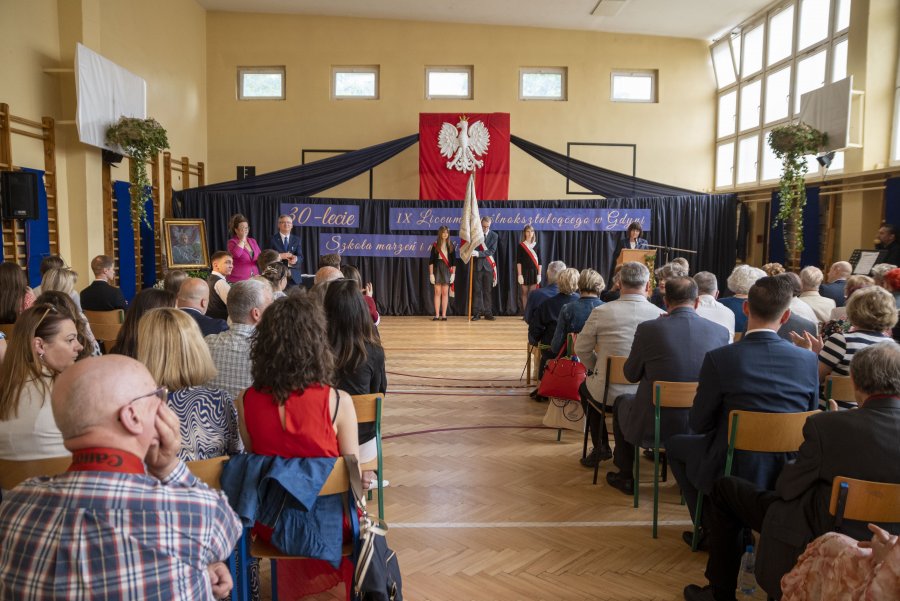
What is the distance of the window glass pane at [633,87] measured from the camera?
12.9 meters

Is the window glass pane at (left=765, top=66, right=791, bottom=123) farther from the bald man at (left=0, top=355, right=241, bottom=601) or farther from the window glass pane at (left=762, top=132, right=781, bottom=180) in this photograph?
the bald man at (left=0, top=355, right=241, bottom=601)

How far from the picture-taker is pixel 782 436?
265 centimetres

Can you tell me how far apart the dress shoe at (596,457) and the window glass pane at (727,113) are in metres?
10.2

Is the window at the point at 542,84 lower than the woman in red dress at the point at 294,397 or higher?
higher

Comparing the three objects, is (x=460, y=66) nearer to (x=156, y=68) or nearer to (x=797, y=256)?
(x=156, y=68)

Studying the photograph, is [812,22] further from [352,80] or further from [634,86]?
[352,80]

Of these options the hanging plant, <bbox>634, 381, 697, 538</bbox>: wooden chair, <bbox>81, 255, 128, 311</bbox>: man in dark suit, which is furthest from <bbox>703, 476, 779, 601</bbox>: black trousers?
the hanging plant

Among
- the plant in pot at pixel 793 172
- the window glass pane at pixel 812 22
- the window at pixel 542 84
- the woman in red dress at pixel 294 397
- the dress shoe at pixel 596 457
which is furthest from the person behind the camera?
the window at pixel 542 84

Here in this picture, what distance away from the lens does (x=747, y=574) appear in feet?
9.10

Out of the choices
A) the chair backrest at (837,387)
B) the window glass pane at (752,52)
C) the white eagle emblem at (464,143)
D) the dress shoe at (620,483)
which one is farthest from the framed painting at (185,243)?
the window glass pane at (752,52)

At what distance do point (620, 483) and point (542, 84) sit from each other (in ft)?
34.1

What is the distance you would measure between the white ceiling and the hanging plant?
4493 mm

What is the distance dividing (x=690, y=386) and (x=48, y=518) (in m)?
2.83

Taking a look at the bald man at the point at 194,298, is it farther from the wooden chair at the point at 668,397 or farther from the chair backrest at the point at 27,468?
the wooden chair at the point at 668,397
